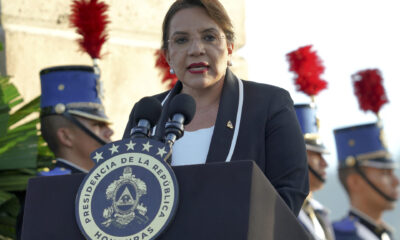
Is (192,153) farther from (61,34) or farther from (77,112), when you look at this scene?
(61,34)

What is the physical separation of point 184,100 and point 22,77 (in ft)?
12.6

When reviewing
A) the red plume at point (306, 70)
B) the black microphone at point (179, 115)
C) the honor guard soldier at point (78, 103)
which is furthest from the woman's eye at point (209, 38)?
the red plume at point (306, 70)

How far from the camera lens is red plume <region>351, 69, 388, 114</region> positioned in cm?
752

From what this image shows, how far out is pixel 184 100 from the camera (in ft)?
7.58

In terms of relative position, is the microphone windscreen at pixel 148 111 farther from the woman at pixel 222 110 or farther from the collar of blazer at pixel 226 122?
the woman at pixel 222 110

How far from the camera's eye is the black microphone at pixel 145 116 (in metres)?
2.25

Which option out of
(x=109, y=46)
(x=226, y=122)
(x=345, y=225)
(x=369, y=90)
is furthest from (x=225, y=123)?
(x=369, y=90)

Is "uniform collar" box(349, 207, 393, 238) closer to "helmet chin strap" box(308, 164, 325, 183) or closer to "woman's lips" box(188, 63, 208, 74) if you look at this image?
"helmet chin strap" box(308, 164, 325, 183)

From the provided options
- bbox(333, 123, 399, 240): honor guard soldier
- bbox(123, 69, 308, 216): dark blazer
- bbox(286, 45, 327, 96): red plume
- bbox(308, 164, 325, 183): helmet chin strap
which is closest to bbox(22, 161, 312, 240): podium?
bbox(123, 69, 308, 216): dark blazer

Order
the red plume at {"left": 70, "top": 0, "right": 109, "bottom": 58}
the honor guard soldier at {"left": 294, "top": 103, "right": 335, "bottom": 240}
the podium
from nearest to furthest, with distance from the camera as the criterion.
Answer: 1. the podium
2. the red plume at {"left": 70, "top": 0, "right": 109, "bottom": 58}
3. the honor guard soldier at {"left": 294, "top": 103, "right": 335, "bottom": 240}

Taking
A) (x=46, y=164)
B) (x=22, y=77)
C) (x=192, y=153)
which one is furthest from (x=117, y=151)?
(x=22, y=77)

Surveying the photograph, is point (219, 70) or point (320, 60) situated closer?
point (219, 70)

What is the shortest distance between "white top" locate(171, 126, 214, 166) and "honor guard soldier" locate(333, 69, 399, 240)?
195 inches

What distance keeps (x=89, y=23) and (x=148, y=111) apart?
328cm
